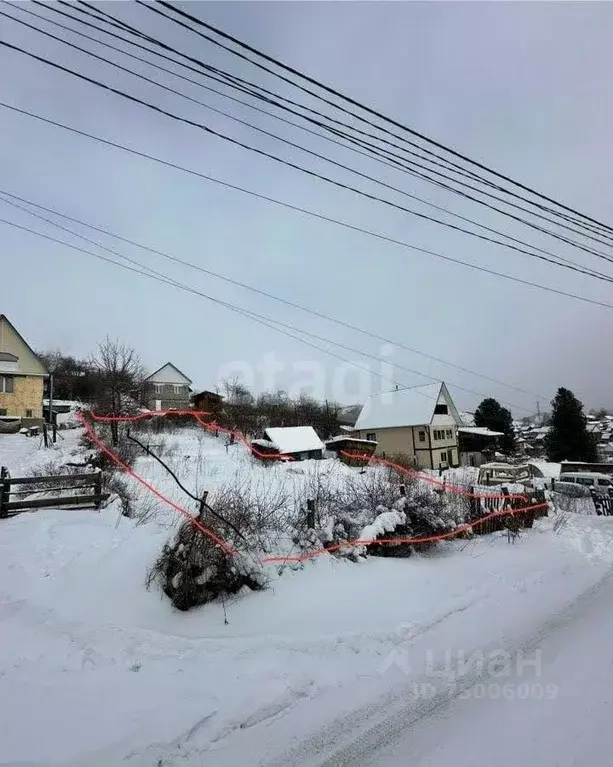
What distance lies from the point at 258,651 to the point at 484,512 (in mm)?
7007

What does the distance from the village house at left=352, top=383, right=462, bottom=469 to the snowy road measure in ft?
92.5

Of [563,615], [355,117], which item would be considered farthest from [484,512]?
[355,117]

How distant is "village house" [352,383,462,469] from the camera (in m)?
33.5

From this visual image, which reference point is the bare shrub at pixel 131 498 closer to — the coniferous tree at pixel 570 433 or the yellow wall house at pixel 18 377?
the yellow wall house at pixel 18 377

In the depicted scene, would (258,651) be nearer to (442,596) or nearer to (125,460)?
(442,596)

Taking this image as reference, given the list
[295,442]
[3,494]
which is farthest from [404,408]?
[3,494]

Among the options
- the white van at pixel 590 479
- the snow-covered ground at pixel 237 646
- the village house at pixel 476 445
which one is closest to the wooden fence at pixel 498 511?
the snow-covered ground at pixel 237 646

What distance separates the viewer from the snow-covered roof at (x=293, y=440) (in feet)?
81.0

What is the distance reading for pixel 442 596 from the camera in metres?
5.88

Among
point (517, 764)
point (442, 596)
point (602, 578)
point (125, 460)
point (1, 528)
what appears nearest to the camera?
point (517, 764)

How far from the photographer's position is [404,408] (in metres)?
36.4

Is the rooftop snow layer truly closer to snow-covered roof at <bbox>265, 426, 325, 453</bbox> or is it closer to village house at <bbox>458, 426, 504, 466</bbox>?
village house at <bbox>458, 426, 504, 466</bbox>

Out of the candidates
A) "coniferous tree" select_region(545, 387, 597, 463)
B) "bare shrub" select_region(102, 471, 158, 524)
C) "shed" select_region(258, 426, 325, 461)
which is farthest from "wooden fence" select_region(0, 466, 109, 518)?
"coniferous tree" select_region(545, 387, 597, 463)

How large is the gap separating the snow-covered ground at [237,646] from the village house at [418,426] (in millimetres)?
26050
